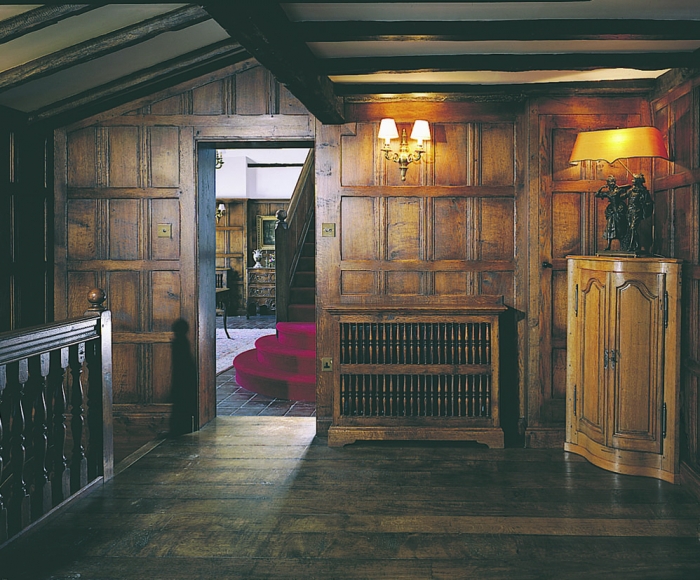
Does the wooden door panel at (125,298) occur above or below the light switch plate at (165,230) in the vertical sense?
below

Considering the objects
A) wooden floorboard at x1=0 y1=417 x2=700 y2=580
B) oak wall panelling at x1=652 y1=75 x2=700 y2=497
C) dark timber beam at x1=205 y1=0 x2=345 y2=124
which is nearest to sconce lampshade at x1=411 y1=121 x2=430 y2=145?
dark timber beam at x1=205 y1=0 x2=345 y2=124

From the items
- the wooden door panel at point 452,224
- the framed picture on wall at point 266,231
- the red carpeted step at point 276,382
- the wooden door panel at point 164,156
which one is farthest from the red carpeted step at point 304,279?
the framed picture on wall at point 266,231

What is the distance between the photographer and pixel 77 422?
12.1 ft

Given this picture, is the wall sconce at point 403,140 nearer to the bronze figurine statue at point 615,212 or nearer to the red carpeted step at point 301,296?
the bronze figurine statue at point 615,212

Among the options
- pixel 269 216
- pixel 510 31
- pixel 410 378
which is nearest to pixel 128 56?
pixel 510 31

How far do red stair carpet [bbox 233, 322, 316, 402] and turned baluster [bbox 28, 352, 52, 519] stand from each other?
2.99 m

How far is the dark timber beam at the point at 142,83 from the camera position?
4.41 metres

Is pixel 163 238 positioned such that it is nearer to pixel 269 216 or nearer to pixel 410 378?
pixel 410 378

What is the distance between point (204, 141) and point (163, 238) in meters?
0.85

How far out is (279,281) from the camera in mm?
7590

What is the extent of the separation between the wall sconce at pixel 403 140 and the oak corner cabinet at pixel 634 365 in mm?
1489

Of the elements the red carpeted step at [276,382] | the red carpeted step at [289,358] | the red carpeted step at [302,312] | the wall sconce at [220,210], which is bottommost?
the red carpeted step at [276,382]

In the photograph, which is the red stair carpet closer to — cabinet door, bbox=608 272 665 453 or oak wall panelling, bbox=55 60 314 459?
oak wall panelling, bbox=55 60 314 459

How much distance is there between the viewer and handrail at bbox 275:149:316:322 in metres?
7.58
